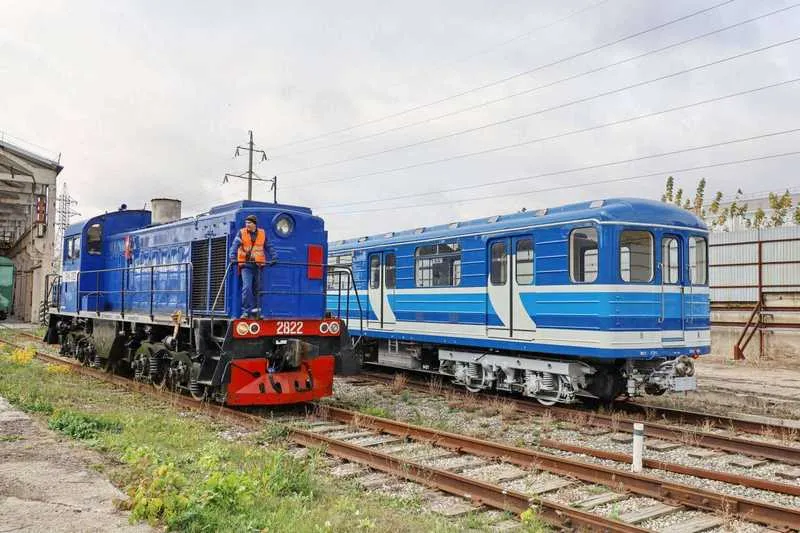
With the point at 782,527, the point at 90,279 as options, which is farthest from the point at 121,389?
the point at 782,527

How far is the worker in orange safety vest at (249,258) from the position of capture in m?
10.0

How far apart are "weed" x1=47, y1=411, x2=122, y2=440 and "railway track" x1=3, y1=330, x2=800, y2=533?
1812mm

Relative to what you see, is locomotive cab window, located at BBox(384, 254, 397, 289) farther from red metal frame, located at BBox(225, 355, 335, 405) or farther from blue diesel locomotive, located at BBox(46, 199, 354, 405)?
red metal frame, located at BBox(225, 355, 335, 405)

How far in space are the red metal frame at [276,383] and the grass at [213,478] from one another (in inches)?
24.0

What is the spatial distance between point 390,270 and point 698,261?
20.8 ft

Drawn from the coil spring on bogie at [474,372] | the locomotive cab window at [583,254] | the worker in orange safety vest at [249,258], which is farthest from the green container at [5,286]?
the locomotive cab window at [583,254]

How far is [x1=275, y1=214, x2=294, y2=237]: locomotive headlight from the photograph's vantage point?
10.7 m

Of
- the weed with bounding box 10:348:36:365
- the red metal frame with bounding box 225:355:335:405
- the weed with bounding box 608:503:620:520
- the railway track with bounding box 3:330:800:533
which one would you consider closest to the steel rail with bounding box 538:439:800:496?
the railway track with bounding box 3:330:800:533

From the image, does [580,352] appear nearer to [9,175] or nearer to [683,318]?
[683,318]

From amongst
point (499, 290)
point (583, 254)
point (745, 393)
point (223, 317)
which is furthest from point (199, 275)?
point (745, 393)

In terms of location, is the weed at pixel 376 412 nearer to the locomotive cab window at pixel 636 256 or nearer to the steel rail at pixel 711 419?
the steel rail at pixel 711 419

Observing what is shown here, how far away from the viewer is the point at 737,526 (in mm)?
5504

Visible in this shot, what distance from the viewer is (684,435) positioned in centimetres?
876

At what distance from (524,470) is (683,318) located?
16.5 ft
